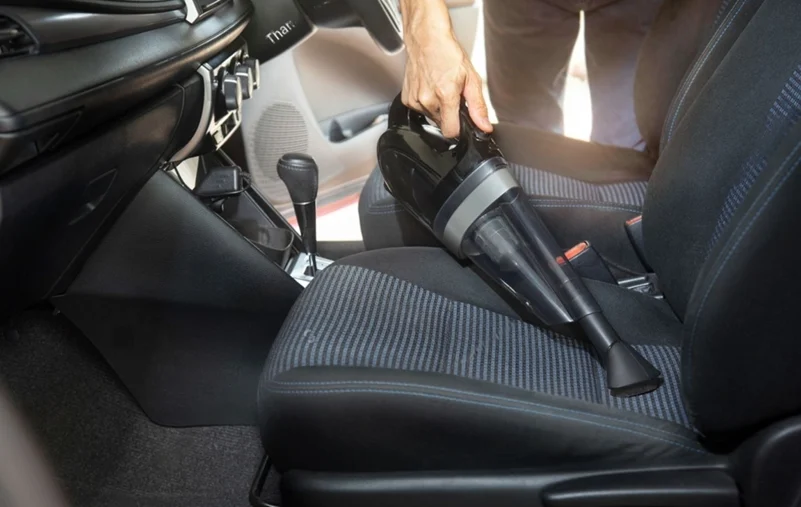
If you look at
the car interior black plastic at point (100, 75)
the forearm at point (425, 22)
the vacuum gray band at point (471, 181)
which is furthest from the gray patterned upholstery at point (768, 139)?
the car interior black plastic at point (100, 75)

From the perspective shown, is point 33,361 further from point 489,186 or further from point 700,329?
point 700,329

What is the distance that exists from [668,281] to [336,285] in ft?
1.26

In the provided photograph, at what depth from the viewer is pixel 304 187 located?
1.18 meters

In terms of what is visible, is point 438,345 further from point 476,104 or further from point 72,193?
point 72,193

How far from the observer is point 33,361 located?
1256mm

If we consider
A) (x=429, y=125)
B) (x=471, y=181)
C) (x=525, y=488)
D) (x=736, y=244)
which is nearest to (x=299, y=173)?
(x=429, y=125)

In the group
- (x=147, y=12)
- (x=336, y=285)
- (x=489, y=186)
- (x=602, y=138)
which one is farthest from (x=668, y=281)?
(x=602, y=138)

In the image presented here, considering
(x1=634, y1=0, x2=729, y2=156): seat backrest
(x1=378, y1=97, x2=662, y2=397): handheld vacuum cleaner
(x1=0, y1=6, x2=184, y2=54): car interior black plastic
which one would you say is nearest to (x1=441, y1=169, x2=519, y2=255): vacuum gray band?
(x1=378, y1=97, x2=662, y2=397): handheld vacuum cleaner

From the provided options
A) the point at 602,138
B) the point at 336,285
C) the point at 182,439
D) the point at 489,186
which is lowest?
the point at 182,439

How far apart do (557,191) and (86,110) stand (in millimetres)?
620

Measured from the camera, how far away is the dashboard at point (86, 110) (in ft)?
2.21

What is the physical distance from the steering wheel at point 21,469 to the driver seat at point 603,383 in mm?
278

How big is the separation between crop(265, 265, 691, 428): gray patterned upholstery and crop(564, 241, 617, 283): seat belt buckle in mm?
136

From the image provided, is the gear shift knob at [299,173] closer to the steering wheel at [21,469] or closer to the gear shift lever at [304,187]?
the gear shift lever at [304,187]
